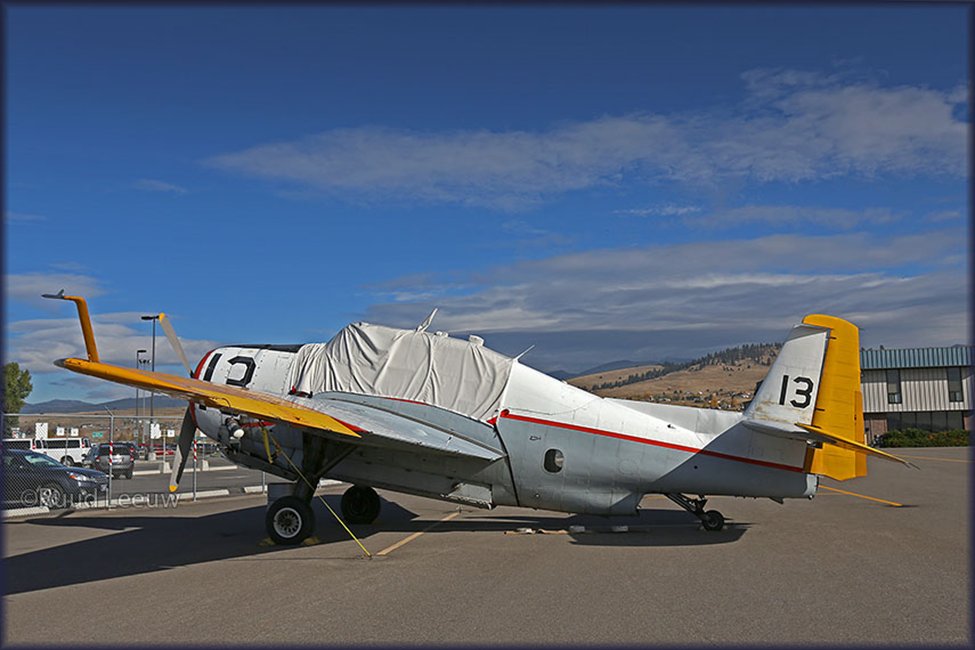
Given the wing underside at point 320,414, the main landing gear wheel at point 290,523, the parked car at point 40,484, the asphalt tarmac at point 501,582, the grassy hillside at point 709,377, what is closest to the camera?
the asphalt tarmac at point 501,582

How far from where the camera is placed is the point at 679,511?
56.0ft

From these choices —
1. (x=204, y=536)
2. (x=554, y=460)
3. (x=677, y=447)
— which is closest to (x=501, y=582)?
(x=554, y=460)

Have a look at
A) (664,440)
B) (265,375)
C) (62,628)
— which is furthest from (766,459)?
(62,628)

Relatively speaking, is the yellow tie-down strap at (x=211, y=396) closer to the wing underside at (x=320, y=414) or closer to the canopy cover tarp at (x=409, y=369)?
the wing underside at (x=320, y=414)

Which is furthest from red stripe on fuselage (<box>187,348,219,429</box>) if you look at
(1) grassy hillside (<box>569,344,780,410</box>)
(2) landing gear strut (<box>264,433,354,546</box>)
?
(1) grassy hillside (<box>569,344,780,410</box>)

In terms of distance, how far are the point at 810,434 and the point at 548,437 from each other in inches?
166

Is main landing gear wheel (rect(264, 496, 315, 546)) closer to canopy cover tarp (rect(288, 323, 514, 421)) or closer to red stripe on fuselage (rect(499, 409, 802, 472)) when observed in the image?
canopy cover tarp (rect(288, 323, 514, 421))

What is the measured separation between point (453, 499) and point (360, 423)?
2.29 meters

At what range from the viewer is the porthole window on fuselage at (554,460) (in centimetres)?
1259

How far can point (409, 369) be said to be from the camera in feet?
44.4

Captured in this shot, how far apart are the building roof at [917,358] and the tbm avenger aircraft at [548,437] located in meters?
55.5

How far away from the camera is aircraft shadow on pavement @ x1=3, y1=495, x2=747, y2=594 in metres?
10.8

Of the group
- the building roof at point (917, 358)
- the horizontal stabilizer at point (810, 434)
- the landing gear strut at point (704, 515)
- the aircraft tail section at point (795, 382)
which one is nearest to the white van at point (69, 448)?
the landing gear strut at point (704, 515)

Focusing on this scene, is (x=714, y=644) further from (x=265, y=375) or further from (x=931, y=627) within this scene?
(x=265, y=375)
